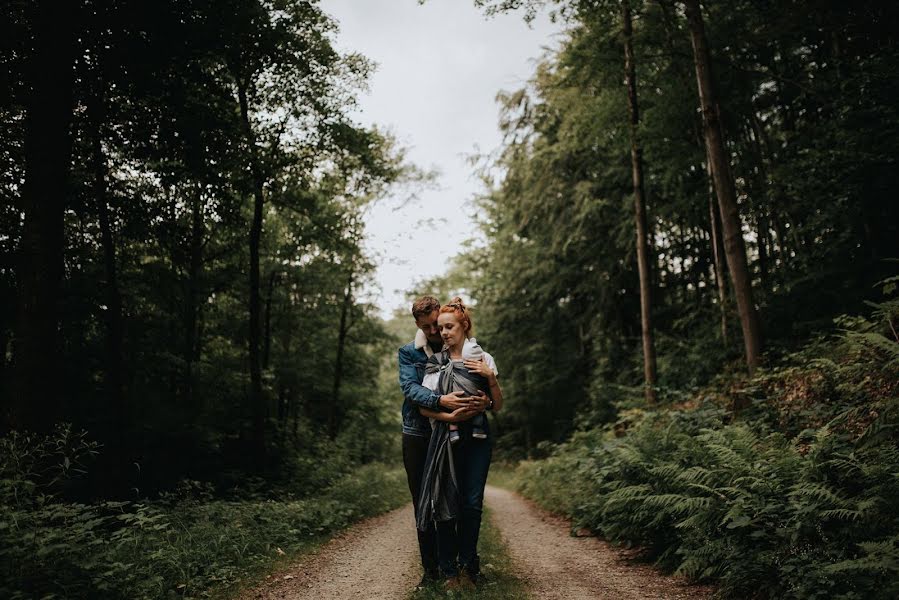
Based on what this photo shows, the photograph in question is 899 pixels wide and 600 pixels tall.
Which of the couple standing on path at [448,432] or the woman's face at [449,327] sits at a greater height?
the woman's face at [449,327]

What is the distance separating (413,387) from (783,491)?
10.2 ft

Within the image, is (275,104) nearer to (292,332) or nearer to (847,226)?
(292,332)

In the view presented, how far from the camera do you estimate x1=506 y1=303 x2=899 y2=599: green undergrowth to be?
3277 mm

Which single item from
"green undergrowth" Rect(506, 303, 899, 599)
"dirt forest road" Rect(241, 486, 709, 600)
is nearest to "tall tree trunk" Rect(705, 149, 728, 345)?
"green undergrowth" Rect(506, 303, 899, 599)

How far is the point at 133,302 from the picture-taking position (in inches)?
471

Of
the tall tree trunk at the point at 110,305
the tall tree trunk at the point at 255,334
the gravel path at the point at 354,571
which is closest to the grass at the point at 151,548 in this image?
the gravel path at the point at 354,571

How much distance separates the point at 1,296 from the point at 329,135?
7519mm

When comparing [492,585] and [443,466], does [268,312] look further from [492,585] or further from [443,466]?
[492,585]

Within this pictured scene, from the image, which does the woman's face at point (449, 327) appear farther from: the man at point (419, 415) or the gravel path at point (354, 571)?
the gravel path at point (354, 571)

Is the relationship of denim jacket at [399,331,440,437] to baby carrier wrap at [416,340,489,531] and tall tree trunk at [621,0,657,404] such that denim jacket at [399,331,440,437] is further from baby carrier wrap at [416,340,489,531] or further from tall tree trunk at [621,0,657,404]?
tall tree trunk at [621,0,657,404]

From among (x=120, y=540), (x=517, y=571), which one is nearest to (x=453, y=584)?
(x=517, y=571)

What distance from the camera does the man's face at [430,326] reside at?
4355 millimetres

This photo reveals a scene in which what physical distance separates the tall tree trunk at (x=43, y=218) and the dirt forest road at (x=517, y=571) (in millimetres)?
3715

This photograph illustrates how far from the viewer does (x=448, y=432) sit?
4070 millimetres
